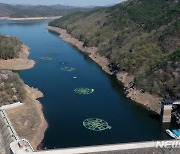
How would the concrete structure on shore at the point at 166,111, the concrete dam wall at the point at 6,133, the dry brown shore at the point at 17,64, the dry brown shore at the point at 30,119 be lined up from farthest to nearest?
the dry brown shore at the point at 17,64 < the concrete structure on shore at the point at 166,111 < the dry brown shore at the point at 30,119 < the concrete dam wall at the point at 6,133

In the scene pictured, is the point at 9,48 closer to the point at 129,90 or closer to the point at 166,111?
the point at 129,90

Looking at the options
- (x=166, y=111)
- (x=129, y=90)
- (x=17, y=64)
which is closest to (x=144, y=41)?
(x=129, y=90)

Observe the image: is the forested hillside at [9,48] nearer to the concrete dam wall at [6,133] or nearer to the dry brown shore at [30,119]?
the dry brown shore at [30,119]

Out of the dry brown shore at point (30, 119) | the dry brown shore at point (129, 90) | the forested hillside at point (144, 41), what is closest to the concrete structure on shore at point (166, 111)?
the dry brown shore at point (129, 90)

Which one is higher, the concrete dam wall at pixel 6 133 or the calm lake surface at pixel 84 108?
the concrete dam wall at pixel 6 133

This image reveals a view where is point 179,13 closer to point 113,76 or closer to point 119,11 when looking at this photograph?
point 113,76

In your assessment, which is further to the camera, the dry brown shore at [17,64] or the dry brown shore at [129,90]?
the dry brown shore at [17,64]
